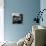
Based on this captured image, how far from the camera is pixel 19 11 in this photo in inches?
196

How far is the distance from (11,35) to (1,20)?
2.22 ft

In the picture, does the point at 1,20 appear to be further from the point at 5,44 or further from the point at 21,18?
the point at 5,44

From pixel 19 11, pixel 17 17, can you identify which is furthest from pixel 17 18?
pixel 19 11

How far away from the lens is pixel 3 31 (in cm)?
495

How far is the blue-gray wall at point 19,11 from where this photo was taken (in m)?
4.93

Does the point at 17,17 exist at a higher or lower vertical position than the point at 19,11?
lower

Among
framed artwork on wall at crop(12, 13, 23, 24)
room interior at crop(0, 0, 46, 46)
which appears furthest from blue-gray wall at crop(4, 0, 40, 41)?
framed artwork on wall at crop(12, 13, 23, 24)

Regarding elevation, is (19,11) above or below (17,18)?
above

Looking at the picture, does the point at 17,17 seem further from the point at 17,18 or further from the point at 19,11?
the point at 19,11

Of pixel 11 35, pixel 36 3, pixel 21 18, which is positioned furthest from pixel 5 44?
pixel 36 3

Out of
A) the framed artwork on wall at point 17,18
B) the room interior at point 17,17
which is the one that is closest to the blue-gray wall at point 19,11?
the room interior at point 17,17

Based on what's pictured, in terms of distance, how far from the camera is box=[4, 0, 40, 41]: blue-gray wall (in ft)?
16.2

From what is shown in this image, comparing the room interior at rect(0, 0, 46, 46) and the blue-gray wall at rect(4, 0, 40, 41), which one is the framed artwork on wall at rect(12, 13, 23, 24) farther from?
the blue-gray wall at rect(4, 0, 40, 41)

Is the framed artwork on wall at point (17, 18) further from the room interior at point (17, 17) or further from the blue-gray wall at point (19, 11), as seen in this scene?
the blue-gray wall at point (19, 11)
